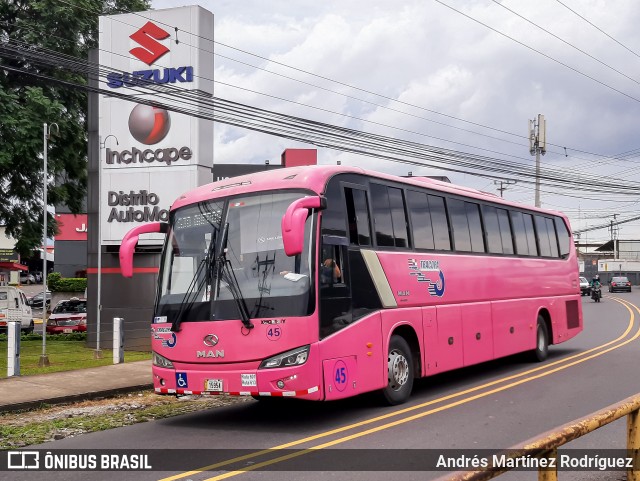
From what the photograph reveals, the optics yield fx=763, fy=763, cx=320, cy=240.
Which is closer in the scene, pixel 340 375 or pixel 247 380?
pixel 247 380

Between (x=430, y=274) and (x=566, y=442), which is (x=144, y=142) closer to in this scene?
(x=430, y=274)

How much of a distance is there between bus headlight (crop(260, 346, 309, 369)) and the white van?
22.4 metres

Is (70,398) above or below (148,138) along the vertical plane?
below

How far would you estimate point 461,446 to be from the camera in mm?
8156

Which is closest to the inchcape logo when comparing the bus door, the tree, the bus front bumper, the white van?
the tree

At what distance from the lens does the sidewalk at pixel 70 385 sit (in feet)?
39.5

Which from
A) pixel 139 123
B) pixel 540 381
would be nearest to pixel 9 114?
pixel 139 123

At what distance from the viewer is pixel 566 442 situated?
4.42m

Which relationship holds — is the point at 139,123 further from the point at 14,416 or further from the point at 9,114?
the point at 14,416

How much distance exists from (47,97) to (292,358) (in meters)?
17.1

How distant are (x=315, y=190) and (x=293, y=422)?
10.1ft

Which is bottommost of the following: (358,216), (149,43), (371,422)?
(371,422)

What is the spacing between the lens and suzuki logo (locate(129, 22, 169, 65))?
2145cm

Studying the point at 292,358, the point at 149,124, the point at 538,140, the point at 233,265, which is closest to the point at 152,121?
the point at 149,124
